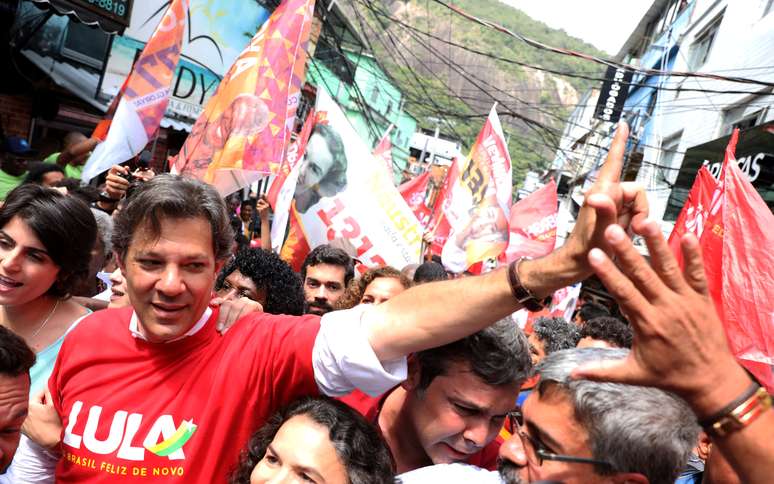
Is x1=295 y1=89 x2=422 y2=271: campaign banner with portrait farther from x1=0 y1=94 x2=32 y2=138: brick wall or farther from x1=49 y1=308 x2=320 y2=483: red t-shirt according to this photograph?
x1=0 y1=94 x2=32 y2=138: brick wall

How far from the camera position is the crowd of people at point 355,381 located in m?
1.26

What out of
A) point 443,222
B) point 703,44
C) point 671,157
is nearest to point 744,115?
point 671,157

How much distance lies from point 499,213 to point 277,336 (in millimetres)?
4601

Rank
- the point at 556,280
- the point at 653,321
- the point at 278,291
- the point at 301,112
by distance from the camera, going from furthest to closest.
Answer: the point at 301,112
the point at 278,291
the point at 556,280
the point at 653,321

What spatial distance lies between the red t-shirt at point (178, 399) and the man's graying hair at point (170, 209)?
0.30 meters

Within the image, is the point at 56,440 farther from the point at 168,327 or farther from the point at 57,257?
the point at 57,257

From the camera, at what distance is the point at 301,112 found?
2159cm

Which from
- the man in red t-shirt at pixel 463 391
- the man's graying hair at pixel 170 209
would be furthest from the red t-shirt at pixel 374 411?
the man's graying hair at pixel 170 209

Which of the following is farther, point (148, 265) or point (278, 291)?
point (278, 291)

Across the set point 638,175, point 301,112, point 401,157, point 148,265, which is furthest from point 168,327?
point 401,157

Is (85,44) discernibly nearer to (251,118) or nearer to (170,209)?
(251,118)

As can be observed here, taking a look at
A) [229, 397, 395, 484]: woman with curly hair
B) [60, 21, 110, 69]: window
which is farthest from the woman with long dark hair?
[60, 21, 110, 69]: window

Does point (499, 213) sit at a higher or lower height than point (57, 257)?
higher

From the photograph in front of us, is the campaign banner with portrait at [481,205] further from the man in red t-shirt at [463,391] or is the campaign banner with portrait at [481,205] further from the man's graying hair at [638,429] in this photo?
the man's graying hair at [638,429]
